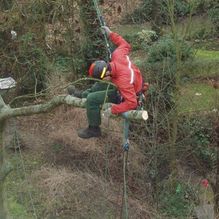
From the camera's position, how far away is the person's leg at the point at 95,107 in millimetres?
5707

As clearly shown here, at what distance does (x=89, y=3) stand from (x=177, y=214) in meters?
5.00

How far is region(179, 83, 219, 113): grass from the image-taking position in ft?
37.5

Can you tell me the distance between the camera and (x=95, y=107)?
585 centimetres

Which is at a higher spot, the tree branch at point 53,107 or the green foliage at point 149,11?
the tree branch at point 53,107

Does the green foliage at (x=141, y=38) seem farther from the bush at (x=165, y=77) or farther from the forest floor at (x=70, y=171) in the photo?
the forest floor at (x=70, y=171)

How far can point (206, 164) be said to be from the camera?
11.6 metres

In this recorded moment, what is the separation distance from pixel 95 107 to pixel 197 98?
723 cm

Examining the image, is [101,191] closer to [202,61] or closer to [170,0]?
[170,0]

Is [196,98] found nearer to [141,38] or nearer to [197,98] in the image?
[197,98]

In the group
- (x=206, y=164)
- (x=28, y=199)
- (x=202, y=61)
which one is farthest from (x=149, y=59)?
(x=28, y=199)

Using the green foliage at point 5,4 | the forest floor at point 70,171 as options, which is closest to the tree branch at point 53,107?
the forest floor at point 70,171

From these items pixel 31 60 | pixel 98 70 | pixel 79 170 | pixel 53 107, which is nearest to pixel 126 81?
pixel 98 70

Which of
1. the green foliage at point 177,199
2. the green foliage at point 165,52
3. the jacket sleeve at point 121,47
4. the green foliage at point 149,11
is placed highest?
the jacket sleeve at point 121,47

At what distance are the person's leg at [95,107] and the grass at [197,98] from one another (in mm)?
4631
